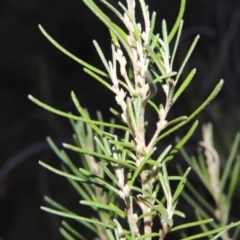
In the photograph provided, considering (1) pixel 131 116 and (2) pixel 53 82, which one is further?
(2) pixel 53 82

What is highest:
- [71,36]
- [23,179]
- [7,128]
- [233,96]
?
[71,36]

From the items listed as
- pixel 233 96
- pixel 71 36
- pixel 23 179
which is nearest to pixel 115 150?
pixel 233 96

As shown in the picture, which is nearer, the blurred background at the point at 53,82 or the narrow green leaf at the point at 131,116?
the narrow green leaf at the point at 131,116

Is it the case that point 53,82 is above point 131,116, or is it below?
above

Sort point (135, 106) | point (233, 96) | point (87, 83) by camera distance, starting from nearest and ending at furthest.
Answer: point (135, 106), point (233, 96), point (87, 83)

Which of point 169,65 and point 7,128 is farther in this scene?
point 7,128

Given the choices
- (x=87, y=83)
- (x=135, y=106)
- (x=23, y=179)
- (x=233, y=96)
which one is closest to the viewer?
(x=135, y=106)

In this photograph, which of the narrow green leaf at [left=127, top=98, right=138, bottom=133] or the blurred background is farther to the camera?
the blurred background

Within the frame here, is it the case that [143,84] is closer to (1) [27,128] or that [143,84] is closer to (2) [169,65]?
(2) [169,65]
